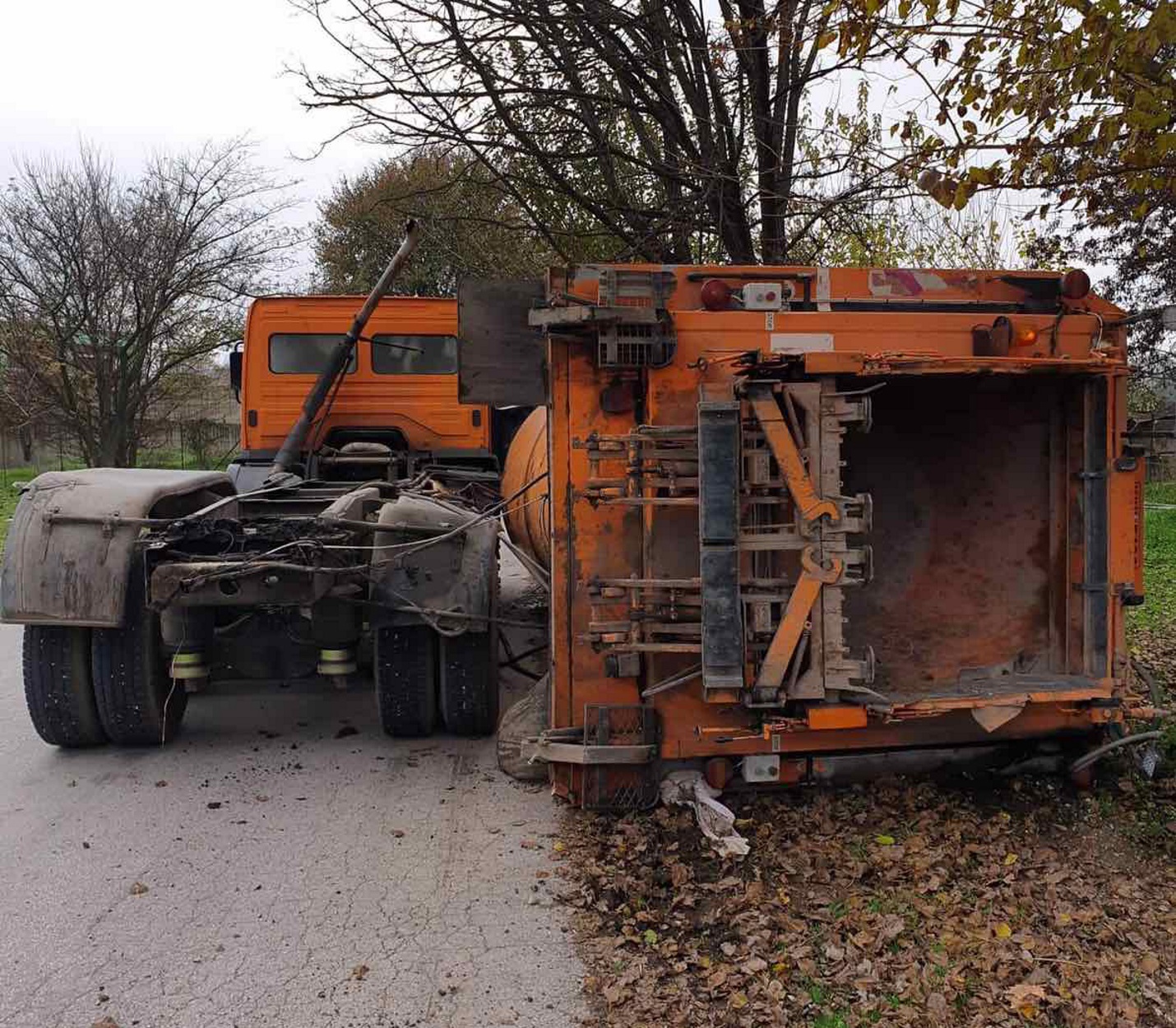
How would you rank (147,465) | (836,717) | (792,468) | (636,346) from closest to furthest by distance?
(792,468), (836,717), (636,346), (147,465)

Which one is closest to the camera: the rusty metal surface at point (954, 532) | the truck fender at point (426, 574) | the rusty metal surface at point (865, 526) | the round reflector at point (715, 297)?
the rusty metal surface at point (865, 526)

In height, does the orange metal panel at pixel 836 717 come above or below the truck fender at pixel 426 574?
below

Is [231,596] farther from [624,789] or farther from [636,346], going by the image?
[636,346]

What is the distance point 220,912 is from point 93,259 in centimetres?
1917

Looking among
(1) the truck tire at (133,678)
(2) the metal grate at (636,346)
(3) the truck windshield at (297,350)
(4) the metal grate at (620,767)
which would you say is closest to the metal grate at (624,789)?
(4) the metal grate at (620,767)

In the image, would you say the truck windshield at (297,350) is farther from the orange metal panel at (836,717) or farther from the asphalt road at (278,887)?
the orange metal panel at (836,717)

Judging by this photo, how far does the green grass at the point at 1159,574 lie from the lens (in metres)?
7.75

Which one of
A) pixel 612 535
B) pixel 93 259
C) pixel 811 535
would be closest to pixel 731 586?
pixel 811 535

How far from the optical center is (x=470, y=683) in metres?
5.00

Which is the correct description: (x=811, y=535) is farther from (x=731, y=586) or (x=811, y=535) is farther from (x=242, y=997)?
(x=242, y=997)

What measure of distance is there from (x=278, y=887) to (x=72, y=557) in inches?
76.7

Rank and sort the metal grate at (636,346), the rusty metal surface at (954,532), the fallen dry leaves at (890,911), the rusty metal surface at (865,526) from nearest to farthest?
1. the fallen dry leaves at (890,911)
2. the rusty metal surface at (865,526)
3. the metal grate at (636,346)
4. the rusty metal surface at (954,532)

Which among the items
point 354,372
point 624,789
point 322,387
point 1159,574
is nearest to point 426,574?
point 624,789

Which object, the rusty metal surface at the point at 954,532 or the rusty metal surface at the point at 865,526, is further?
the rusty metal surface at the point at 954,532
